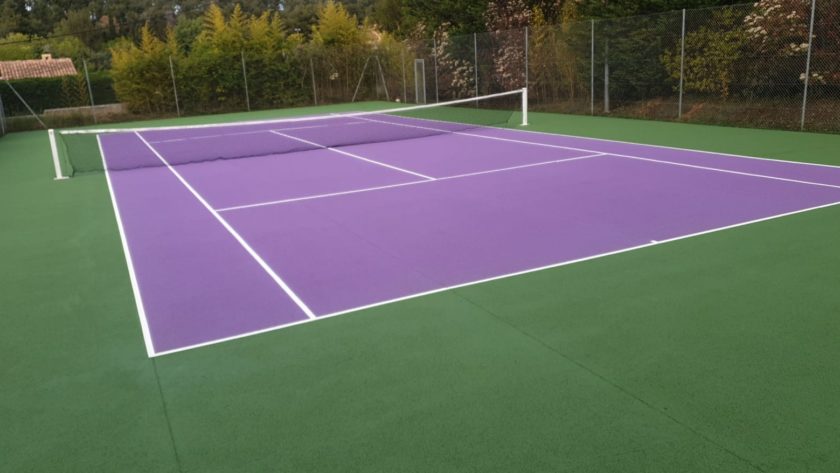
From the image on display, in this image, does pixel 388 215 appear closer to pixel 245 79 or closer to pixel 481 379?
pixel 481 379

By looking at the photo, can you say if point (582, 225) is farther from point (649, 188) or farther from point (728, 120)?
point (728, 120)

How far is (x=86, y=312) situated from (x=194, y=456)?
2.55 m

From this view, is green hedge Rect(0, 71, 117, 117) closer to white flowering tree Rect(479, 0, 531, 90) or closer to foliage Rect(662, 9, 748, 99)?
white flowering tree Rect(479, 0, 531, 90)

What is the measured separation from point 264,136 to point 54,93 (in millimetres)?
16662

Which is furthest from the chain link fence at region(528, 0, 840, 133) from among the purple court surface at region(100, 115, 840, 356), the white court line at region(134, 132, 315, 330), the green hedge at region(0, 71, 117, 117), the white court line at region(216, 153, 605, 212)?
the green hedge at region(0, 71, 117, 117)

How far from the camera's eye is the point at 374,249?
6.65m

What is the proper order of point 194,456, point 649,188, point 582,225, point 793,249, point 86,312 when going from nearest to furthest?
point 194,456 < point 86,312 < point 793,249 < point 582,225 < point 649,188

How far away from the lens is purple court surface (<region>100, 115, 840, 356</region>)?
5.54 m

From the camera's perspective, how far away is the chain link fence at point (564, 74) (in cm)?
1410

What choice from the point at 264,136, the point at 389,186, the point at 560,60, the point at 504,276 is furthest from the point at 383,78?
the point at 504,276

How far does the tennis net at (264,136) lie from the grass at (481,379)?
305 inches

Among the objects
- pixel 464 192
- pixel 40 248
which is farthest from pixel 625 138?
pixel 40 248

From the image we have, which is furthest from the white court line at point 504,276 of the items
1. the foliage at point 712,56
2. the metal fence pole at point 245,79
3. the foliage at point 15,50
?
the foliage at point 15,50

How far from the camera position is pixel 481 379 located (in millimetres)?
3955
